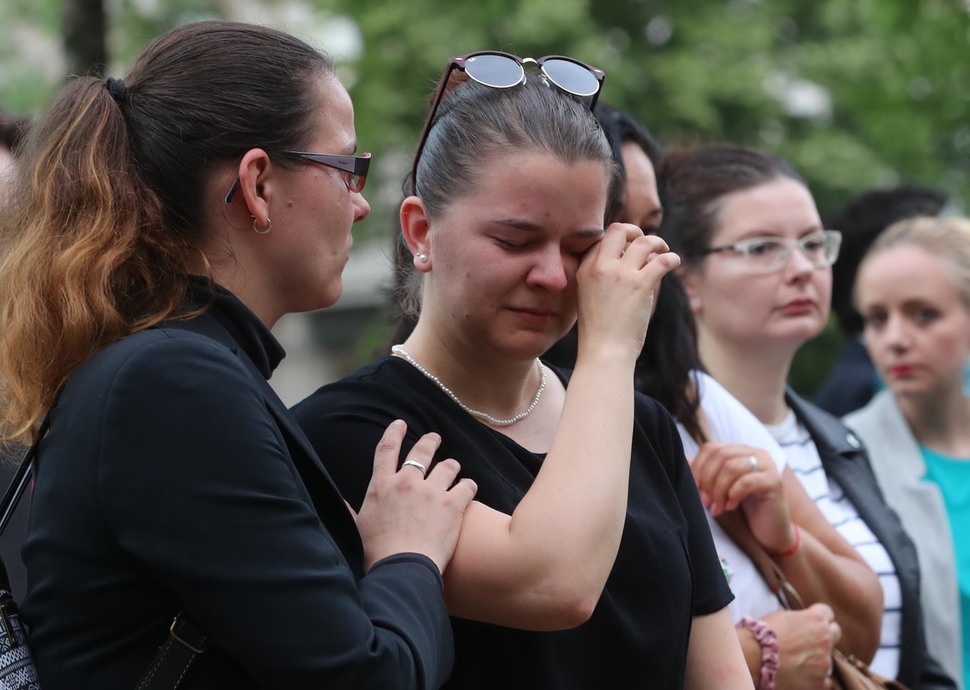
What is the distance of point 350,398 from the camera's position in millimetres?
2354

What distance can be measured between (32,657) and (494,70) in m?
1.43

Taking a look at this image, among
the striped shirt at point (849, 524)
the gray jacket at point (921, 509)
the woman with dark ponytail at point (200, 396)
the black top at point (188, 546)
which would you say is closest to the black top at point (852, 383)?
the gray jacket at point (921, 509)

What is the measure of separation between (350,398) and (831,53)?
13221mm

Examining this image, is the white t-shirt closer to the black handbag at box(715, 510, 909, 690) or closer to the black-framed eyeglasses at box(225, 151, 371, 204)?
the black handbag at box(715, 510, 909, 690)

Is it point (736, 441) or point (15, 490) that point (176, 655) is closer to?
point (15, 490)

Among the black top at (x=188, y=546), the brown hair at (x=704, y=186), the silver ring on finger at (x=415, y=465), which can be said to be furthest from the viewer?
the brown hair at (x=704, y=186)

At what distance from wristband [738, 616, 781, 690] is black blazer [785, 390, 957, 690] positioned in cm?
83

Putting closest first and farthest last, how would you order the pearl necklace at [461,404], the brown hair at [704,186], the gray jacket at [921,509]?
the pearl necklace at [461,404], the brown hair at [704,186], the gray jacket at [921,509]

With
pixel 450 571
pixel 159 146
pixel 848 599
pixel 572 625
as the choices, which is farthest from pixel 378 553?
pixel 848 599

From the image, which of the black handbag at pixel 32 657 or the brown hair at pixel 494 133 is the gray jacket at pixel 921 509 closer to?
the brown hair at pixel 494 133

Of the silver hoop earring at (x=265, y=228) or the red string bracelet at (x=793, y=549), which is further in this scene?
the red string bracelet at (x=793, y=549)

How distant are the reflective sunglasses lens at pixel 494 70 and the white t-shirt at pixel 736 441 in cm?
117

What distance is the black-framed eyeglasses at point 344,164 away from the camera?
211 cm

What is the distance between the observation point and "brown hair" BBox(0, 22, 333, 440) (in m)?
1.93
